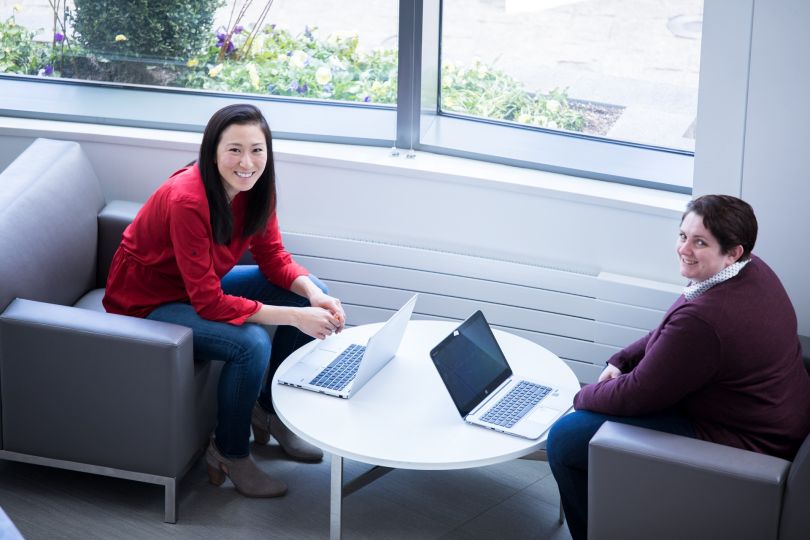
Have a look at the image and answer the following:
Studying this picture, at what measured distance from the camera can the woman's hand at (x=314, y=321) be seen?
342cm

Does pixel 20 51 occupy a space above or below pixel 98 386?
above

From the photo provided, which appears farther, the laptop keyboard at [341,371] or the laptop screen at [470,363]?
the laptop keyboard at [341,371]

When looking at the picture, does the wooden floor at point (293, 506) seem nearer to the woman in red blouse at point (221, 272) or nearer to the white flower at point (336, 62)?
the woman in red blouse at point (221, 272)

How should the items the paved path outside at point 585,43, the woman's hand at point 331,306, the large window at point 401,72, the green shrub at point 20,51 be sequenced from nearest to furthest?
the woman's hand at point 331,306
the paved path outside at point 585,43
the large window at point 401,72
the green shrub at point 20,51

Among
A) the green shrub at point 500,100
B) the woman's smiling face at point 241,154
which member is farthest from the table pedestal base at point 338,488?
the green shrub at point 500,100

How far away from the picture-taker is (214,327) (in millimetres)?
3336

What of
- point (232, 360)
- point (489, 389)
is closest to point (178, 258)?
point (232, 360)

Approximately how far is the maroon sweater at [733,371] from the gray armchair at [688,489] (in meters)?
0.09

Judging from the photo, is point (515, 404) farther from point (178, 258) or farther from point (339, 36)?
point (339, 36)

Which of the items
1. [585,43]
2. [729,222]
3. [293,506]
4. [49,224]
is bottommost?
[293,506]

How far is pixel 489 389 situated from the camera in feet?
10.6

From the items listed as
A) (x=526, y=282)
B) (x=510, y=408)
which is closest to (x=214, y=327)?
(x=510, y=408)

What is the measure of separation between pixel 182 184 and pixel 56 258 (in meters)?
0.61

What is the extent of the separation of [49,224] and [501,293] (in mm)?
1601
